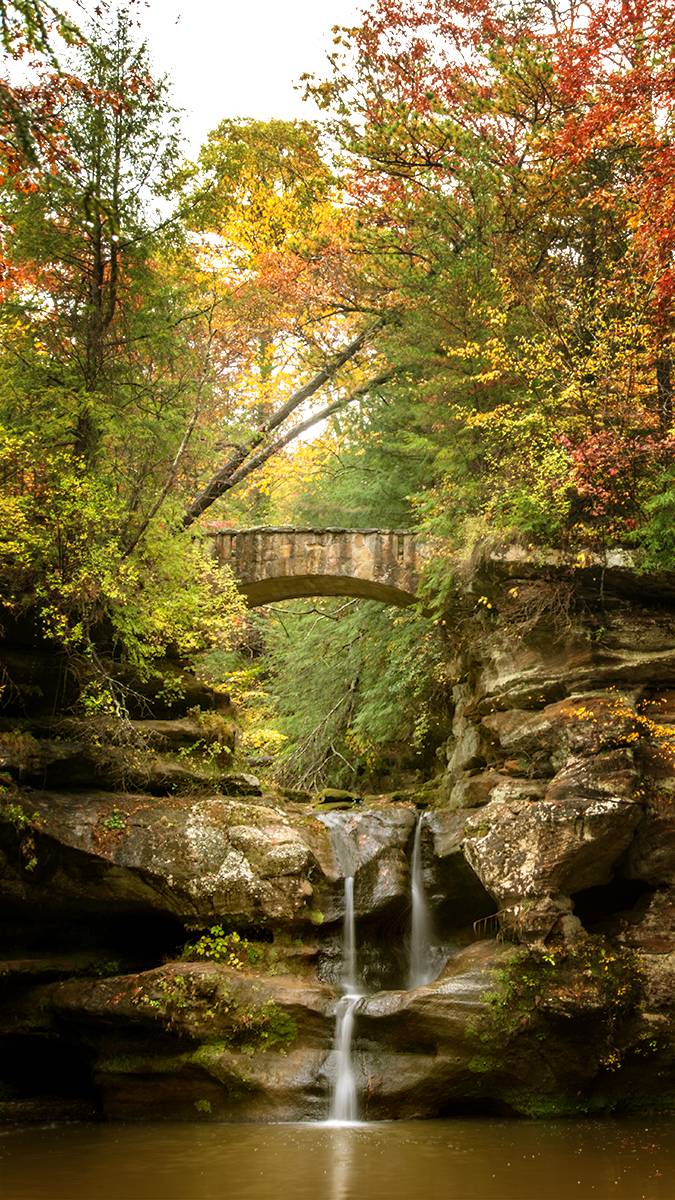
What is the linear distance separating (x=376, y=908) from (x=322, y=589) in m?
6.08

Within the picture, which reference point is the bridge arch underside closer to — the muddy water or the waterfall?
the waterfall

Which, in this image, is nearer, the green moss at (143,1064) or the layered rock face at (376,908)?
the layered rock face at (376,908)

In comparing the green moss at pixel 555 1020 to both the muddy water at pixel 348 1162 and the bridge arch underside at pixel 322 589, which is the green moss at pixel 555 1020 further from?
the bridge arch underside at pixel 322 589

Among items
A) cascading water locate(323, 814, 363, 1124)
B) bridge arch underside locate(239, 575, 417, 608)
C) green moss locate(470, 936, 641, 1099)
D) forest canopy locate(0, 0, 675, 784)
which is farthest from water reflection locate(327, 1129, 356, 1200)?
bridge arch underside locate(239, 575, 417, 608)

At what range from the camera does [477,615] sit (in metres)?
11.9

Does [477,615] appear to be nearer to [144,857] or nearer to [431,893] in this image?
[431,893]

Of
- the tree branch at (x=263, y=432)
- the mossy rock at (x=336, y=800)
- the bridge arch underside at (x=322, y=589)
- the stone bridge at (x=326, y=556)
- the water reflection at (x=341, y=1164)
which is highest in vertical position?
the tree branch at (x=263, y=432)

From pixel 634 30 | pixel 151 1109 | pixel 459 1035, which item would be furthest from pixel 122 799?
pixel 634 30

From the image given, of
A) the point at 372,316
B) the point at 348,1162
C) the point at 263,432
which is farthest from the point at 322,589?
the point at 348,1162

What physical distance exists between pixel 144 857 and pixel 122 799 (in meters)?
0.83

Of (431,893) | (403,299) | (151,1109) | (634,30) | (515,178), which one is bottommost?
(151,1109)

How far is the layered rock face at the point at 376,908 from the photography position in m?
8.38

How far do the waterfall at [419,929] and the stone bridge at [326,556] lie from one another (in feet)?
14.5

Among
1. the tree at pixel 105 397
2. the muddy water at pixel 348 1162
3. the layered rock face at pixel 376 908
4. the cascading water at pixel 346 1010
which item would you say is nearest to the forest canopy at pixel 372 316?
the tree at pixel 105 397
